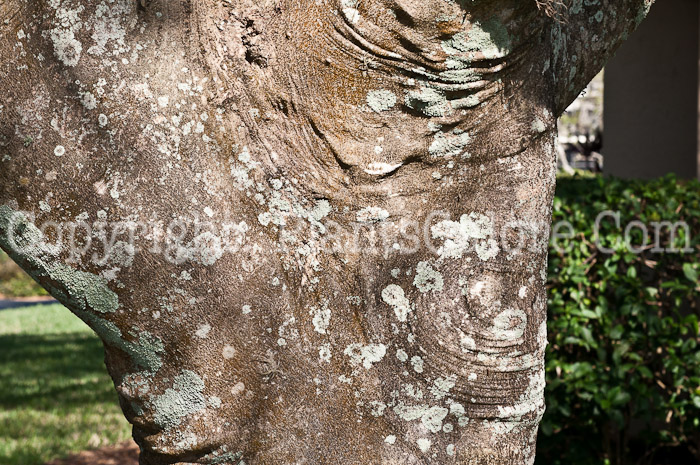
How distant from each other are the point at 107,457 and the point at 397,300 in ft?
16.3

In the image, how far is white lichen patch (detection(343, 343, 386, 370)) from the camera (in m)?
1.87

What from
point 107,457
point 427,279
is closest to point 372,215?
point 427,279

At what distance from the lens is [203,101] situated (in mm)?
1782

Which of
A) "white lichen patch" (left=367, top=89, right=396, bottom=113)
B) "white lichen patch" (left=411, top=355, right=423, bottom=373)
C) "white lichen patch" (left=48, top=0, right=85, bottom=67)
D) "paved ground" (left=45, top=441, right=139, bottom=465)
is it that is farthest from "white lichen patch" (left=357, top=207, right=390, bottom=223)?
"paved ground" (left=45, top=441, right=139, bottom=465)

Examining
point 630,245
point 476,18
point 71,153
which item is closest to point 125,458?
point 630,245

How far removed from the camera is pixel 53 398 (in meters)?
7.50

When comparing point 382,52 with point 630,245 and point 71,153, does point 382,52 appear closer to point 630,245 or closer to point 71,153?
point 71,153

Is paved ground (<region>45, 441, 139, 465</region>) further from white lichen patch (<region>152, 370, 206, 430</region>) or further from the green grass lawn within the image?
white lichen patch (<region>152, 370, 206, 430</region>)

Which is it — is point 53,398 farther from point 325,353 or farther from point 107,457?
point 325,353

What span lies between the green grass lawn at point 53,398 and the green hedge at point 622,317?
163 inches

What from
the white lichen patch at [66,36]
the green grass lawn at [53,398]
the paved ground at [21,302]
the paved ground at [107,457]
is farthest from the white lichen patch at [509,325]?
the paved ground at [21,302]

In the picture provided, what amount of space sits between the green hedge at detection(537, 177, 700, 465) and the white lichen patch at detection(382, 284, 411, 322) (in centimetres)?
311

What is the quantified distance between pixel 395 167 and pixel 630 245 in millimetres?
3442

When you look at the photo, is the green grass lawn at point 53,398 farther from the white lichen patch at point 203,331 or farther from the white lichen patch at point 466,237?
the white lichen patch at point 466,237
